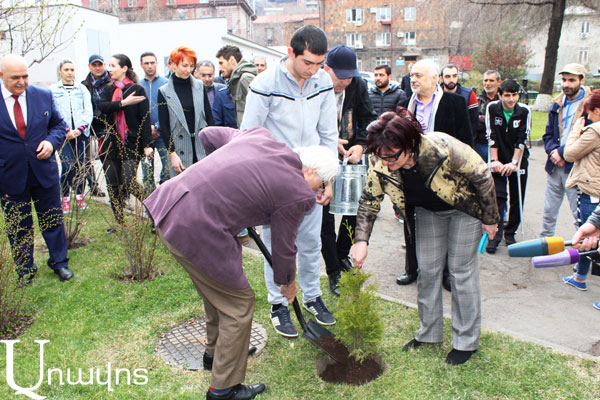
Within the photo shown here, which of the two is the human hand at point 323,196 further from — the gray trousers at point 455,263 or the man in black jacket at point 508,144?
the man in black jacket at point 508,144

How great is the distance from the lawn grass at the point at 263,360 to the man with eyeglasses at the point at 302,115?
0.27 metres

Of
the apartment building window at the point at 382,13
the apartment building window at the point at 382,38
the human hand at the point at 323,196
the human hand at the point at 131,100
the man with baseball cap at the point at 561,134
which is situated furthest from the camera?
the apartment building window at the point at 382,38

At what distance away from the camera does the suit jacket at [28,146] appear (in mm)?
4379

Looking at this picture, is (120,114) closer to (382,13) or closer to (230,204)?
(230,204)

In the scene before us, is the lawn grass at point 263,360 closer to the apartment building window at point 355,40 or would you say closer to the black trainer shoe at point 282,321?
the black trainer shoe at point 282,321

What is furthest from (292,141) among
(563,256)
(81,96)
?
(81,96)

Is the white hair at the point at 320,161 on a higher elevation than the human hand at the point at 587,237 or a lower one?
higher

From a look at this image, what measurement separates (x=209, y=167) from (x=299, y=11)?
371 ft

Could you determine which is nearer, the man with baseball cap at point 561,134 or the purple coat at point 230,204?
the purple coat at point 230,204

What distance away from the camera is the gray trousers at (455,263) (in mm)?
3211

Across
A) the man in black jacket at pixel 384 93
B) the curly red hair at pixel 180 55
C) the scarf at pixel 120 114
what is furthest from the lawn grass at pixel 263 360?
the man in black jacket at pixel 384 93

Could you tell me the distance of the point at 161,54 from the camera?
2545cm

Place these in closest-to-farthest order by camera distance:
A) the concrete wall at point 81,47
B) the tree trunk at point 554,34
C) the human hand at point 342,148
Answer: the human hand at point 342,148 → the concrete wall at point 81,47 → the tree trunk at point 554,34

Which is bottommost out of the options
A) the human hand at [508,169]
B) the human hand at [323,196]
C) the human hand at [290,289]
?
the human hand at [508,169]
